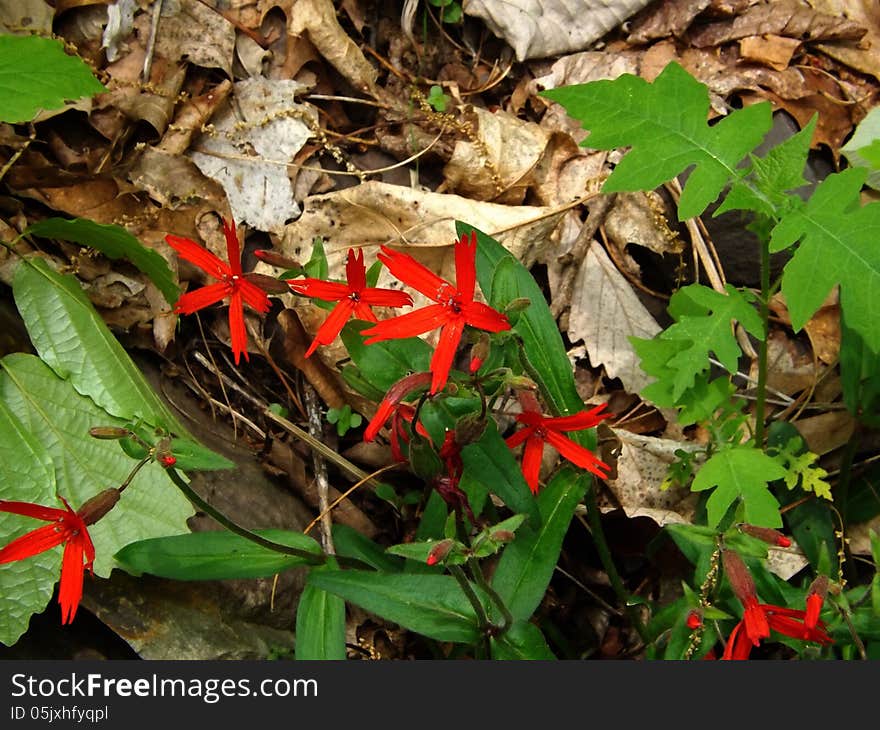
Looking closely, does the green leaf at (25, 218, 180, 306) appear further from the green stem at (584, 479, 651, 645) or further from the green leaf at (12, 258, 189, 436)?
the green stem at (584, 479, 651, 645)

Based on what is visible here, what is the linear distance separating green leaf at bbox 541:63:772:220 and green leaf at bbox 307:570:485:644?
0.99 m

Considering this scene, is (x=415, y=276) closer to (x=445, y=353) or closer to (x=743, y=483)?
(x=445, y=353)

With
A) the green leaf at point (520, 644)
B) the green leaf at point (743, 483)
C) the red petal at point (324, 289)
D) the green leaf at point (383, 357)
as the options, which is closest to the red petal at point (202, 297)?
the red petal at point (324, 289)

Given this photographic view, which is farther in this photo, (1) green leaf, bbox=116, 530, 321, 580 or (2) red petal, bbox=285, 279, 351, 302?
(1) green leaf, bbox=116, 530, 321, 580

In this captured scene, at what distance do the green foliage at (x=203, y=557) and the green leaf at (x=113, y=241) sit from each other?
75cm

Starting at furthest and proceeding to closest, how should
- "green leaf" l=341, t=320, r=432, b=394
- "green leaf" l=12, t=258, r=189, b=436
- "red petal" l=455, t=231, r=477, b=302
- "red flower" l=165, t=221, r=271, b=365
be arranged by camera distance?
"green leaf" l=12, t=258, r=189, b=436 → "green leaf" l=341, t=320, r=432, b=394 → "red flower" l=165, t=221, r=271, b=365 → "red petal" l=455, t=231, r=477, b=302

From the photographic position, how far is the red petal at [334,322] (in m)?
1.79

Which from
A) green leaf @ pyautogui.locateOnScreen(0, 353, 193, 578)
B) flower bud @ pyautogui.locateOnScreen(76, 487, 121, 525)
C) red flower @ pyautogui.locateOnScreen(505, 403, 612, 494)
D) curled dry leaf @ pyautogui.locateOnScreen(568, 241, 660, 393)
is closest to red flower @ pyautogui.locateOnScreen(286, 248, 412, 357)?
red flower @ pyautogui.locateOnScreen(505, 403, 612, 494)

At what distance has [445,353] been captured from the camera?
1.63 meters

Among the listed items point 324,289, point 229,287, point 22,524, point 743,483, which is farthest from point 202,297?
point 743,483

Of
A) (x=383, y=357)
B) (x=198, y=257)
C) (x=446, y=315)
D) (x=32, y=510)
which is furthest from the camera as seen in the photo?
(x=383, y=357)

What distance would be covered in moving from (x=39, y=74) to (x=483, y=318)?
1.29 meters

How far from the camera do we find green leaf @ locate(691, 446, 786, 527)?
6.55 ft

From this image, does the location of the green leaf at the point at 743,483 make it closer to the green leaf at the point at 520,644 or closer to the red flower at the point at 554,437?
the red flower at the point at 554,437
